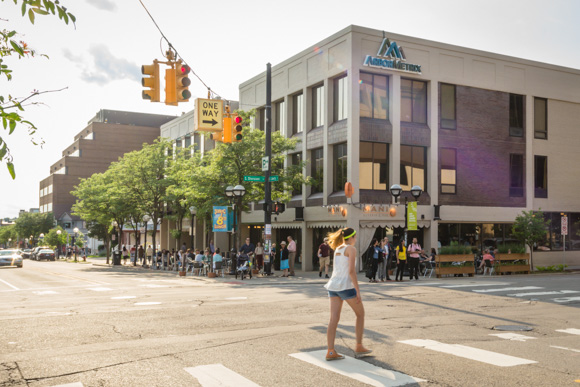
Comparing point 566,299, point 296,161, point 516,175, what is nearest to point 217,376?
point 566,299

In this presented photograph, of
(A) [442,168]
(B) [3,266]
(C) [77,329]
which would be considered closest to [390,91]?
(A) [442,168]

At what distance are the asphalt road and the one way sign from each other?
16.7 feet

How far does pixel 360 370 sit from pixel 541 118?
3449 cm

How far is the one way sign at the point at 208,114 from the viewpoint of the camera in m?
17.8

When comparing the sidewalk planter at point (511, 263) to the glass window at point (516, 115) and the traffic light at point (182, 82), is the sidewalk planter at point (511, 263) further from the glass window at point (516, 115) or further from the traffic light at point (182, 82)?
the traffic light at point (182, 82)

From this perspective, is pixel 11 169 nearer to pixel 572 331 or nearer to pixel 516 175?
pixel 572 331

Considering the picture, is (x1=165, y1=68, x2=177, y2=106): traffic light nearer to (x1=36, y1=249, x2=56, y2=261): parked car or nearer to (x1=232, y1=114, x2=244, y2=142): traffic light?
(x1=232, y1=114, x2=244, y2=142): traffic light

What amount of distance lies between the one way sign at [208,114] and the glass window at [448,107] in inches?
751

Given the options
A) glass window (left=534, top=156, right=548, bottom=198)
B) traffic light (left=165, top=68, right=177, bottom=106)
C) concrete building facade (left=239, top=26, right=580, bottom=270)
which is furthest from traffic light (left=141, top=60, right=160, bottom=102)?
glass window (left=534, top=156, right=548, bottom=198)

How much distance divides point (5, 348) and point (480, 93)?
103 ft

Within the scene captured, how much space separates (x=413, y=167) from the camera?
32.9 meters

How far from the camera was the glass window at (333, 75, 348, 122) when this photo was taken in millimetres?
31828

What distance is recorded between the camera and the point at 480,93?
1380 inches

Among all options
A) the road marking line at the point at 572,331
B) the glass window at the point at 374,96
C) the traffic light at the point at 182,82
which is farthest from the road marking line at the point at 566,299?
the glass window at the point at 374,96
